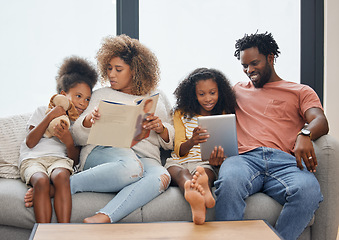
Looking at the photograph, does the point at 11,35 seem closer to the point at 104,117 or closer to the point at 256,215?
the point at 104,117

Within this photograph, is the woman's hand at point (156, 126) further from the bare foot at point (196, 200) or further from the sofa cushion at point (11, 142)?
the sofa cushion at point (11, 142)

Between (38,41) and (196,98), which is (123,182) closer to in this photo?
(196,98)

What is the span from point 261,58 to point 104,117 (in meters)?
1.01

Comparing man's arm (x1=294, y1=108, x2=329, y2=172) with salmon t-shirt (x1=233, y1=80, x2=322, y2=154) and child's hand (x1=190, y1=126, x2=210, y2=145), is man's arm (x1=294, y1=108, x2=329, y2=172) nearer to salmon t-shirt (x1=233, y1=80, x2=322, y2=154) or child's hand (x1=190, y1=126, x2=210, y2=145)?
salmon t-shirt (x1=233, y1=80, x2=322, y2=154)

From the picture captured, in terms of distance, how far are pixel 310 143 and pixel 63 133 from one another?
119 cm

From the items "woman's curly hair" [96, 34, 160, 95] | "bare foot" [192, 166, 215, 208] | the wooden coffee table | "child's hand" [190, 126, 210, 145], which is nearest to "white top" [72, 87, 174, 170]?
"woman's curly hair" [96, 34, 160, 95]

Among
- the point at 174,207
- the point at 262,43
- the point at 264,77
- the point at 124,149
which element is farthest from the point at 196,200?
the point at 262,43

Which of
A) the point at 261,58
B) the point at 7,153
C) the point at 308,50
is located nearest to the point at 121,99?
the point at 7,153

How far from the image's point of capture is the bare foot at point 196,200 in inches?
49.5

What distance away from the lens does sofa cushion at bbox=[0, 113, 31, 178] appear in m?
1.83

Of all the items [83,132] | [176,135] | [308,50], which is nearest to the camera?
[83,132]

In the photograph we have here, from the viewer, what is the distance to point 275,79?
6.91 feet

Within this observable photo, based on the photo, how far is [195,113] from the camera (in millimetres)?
2053

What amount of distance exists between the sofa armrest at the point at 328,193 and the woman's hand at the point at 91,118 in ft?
3.52
